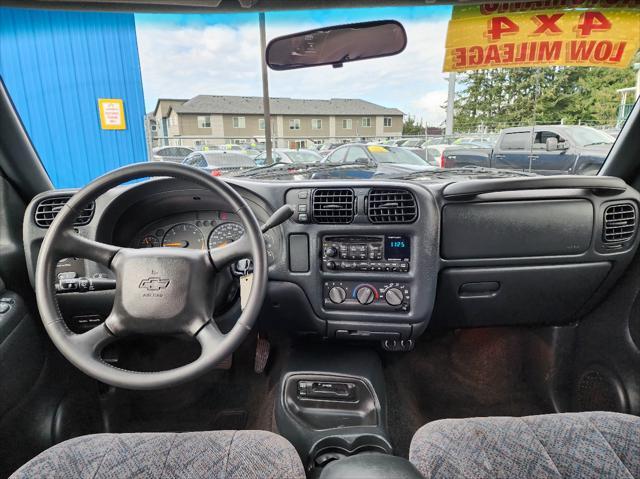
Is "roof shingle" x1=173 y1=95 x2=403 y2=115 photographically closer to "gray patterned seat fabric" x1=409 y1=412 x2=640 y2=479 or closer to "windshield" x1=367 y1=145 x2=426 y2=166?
"windshield" x1=367 y1=145 x2=426 y2=166

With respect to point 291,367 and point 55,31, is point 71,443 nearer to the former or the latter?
point 291,367

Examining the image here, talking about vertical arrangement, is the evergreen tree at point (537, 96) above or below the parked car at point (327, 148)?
above

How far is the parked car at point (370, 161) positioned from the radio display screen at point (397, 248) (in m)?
0.37

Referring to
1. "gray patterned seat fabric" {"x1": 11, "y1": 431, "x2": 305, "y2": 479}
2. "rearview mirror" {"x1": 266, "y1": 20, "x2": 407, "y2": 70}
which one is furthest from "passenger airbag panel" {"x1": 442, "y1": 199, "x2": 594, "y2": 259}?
"gray patterned seat fabric" {"x1": 11, "y1": 431, "x2": 305, "y2": 479}

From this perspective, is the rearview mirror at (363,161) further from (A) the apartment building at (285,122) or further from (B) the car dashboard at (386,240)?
(B) the car dashboard at (386,240)

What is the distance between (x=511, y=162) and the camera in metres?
2.02

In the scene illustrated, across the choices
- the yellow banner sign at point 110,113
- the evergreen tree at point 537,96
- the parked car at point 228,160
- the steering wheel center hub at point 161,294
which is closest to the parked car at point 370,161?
the evergreen tree at point 537,96

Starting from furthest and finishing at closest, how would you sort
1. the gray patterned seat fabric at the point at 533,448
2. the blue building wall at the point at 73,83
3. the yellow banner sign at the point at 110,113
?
the yellow banner sign at the point at 110,113 < the blue building wall at the point at 73,83 < the gray patterned seat fabric at the point at 533,448

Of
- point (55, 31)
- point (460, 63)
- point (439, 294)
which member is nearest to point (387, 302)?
point (439, 294)

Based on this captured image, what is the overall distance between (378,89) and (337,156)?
0.42 metres

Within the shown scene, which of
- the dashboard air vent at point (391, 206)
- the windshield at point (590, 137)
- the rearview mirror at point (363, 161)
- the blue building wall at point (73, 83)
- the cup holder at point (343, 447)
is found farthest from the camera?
the blue building wall at point (73, 83)

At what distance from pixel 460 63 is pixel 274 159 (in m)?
0.99

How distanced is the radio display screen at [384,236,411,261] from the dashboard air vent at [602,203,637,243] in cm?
94

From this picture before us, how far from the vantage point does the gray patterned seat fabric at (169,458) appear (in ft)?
3.56
